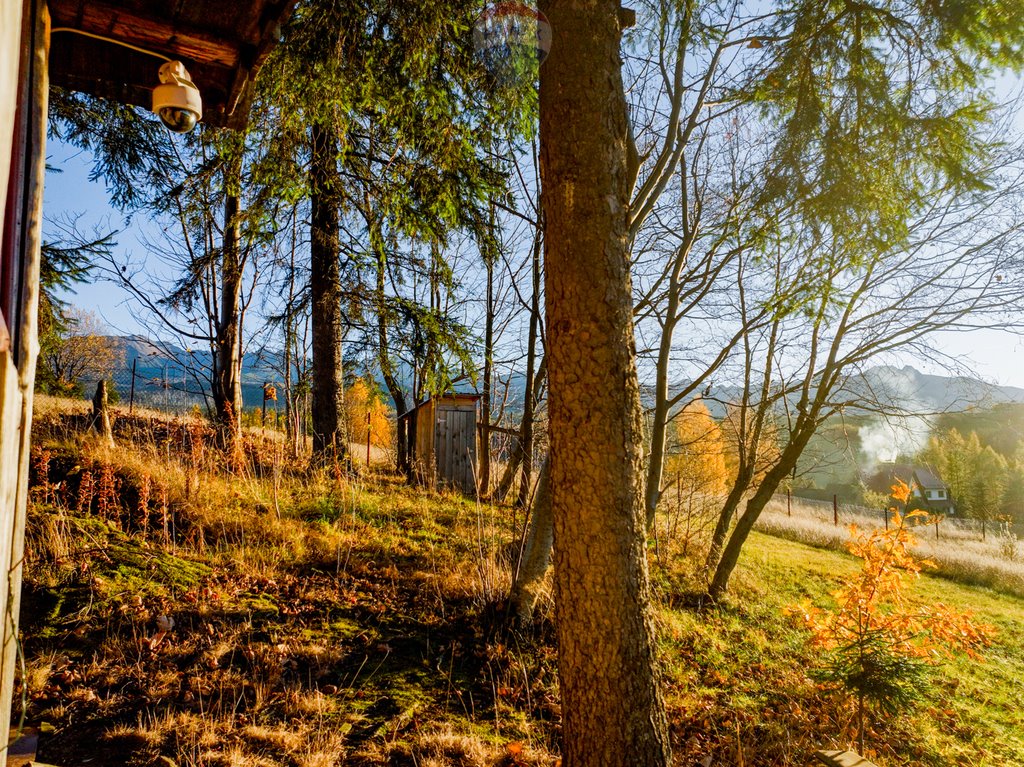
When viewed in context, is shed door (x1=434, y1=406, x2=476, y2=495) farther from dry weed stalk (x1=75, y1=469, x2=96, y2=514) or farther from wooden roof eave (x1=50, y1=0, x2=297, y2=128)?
wooden roof eave (x1=50, y1=0, x2=297, y2=128)

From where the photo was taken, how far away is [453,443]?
34.8 ft

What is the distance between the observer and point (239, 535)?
5.06m

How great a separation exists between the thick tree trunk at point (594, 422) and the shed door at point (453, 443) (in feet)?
26.5

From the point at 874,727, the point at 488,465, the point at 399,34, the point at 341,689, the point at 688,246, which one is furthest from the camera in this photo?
the point at 488,465

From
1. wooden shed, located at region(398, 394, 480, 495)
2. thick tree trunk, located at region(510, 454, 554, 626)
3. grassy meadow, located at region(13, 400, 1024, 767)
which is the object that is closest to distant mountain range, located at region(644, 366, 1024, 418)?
grassy meadow, located at region(13, 400, 1024, 767)

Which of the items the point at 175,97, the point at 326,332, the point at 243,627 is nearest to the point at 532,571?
the point at 243,627

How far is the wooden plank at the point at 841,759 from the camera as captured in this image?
236 cm

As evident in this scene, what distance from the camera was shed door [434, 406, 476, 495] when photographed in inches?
416

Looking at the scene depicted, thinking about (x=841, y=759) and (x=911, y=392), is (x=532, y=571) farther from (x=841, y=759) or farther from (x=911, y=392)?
(x=911, y=392)

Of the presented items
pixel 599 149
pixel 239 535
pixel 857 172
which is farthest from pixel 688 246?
pixel 239 535

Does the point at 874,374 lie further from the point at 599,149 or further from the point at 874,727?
the point at 599,149

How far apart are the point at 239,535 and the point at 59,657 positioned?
1.99 meters

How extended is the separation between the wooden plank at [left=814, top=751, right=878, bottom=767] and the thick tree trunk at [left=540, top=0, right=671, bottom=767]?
69 cm

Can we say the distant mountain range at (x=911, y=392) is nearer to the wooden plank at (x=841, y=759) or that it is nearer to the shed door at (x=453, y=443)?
the shed door at (x=453, y=443)
